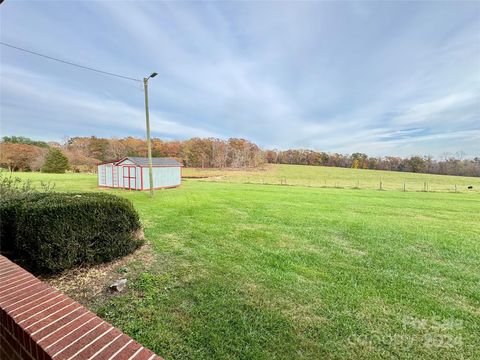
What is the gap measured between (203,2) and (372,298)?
8681mm

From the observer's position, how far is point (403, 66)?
408 inches

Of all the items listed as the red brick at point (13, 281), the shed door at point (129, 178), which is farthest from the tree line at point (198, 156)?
the red brick at point (13, 281)

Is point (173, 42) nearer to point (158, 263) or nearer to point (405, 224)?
point (158, 263)

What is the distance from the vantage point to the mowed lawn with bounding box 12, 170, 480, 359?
7.29 ft

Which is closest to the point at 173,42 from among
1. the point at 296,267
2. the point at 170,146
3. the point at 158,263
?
the point at 158,263

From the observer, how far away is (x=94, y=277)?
135 inches

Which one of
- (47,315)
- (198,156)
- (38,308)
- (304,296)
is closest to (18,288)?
(38,308)

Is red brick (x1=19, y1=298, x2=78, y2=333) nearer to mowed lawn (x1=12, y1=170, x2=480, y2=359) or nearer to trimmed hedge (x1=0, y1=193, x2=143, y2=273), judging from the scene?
mowed lawn (x1=12, y1=170, x2=480, y2=359)

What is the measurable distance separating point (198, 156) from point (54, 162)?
985 inches

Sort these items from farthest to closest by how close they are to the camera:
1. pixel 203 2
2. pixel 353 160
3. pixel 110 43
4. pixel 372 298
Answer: pixel 353 160 < pixel 110 43 < pixel 203 2 < pixel 372 298

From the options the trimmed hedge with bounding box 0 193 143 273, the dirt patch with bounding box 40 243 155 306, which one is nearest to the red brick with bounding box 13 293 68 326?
the dirt patch with bounding box 40 243 155 306

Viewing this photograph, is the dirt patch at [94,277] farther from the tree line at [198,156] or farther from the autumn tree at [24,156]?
the autumn tree at [24,156]

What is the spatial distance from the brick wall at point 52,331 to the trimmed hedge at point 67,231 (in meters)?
1.48

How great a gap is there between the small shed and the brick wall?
50.2 ft
